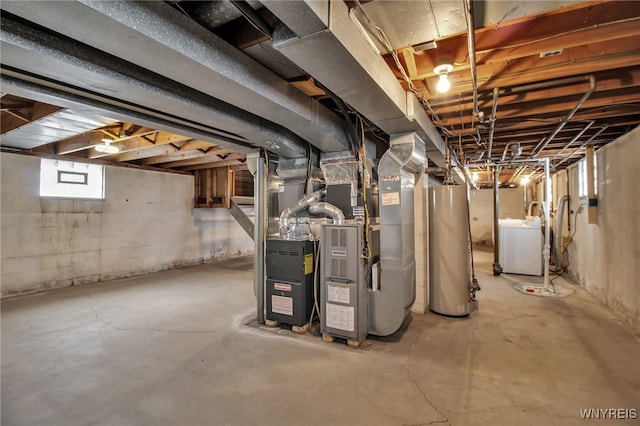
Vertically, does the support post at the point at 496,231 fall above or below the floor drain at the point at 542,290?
above

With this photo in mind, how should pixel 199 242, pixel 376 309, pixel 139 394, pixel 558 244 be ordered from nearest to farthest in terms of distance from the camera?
pixel 139 394, pixel 376 309, pixel 558 244, pixel 199 242

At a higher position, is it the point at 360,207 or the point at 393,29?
the point at 393,29

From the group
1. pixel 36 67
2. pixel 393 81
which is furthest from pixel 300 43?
pixel 36 67

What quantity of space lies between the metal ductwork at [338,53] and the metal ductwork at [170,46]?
348 mm

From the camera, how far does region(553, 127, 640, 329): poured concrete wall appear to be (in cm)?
283

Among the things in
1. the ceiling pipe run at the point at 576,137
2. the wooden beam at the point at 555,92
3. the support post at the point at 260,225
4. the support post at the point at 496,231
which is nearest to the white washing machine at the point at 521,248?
the support post at the point at 496,231

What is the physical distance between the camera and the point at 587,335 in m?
2.68

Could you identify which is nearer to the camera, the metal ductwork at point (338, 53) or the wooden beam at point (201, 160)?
the metal ductwork at point (338, 53)

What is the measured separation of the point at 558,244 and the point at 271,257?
574 centimetres

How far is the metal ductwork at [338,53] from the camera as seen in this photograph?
44.3 inches

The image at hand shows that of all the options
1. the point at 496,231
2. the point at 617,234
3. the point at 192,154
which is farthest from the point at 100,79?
the point at 496,231

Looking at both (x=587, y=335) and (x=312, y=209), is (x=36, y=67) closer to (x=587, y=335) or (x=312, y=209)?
(x=312, y=209)

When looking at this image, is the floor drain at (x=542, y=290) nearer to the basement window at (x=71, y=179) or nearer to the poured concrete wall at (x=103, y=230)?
the poured concrete wall at (x=103, y=230)

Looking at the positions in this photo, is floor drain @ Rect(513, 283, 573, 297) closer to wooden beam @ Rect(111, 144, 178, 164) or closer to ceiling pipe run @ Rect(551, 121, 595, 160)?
ceiling pipe run @ Rect(551, 121, 595, 160)
